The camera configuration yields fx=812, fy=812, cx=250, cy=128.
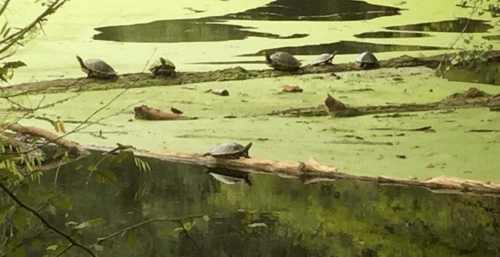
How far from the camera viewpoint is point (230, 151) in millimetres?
2963

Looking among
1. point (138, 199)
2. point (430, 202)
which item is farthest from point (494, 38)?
point (138, 199)

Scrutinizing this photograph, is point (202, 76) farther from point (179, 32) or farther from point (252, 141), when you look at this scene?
point (179, 32)

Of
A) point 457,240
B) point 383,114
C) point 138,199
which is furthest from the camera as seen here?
point 383,114

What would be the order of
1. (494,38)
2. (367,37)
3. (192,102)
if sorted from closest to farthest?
(192,102), (494,38), (367,37)

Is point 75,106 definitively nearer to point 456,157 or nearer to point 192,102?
point 192,102

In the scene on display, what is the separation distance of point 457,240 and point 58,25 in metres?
5.31

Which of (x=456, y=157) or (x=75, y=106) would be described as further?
(x=75, y=106)

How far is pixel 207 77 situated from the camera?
184 inches

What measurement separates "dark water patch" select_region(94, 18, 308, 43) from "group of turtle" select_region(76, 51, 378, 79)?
1297 mm

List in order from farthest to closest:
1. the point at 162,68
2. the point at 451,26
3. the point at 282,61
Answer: the point at 451,26
the point at 282,61
the point at 162,68

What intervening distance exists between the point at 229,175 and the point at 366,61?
2293mm

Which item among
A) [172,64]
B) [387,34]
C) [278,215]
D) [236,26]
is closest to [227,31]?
[236,26]

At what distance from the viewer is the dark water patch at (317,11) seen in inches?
299

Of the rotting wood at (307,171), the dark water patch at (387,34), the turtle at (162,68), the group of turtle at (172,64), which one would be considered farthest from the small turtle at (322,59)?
the rotting wood at (307,171)
